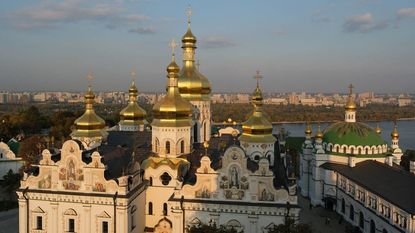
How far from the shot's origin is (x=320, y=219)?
20.1 metres

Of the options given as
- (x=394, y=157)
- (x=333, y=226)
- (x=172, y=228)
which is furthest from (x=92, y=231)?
(x=394, y=157)

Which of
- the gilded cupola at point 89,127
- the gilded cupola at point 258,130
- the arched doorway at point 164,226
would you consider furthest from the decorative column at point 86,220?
the gilded cupola at point 258,130

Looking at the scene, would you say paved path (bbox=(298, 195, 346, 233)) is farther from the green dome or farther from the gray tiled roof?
the green dome

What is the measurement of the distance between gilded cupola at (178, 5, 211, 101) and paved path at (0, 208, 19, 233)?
9444 mm

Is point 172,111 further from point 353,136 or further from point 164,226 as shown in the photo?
point 353,136

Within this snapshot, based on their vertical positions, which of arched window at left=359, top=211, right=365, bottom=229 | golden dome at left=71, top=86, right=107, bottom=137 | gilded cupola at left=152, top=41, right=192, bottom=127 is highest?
gilded cupola at left=152, top=41, right=192, bottom=127

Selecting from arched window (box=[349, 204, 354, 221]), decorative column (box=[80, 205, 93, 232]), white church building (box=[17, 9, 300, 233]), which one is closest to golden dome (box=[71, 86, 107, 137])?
white church building (box=[17, 9, 300, 233])

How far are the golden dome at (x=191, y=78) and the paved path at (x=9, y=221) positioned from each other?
31.0ft

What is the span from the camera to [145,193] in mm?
15125

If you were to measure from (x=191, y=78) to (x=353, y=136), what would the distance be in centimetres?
926

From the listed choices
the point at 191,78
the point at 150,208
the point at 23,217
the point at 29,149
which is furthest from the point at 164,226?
the point at 29,149

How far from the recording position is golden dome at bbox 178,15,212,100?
19.2 m

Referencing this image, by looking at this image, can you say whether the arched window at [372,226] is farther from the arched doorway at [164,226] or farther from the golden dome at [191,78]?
the golden dome at [191,78]

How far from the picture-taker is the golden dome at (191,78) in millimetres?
19188
